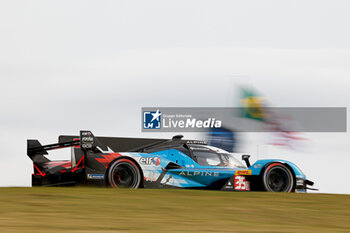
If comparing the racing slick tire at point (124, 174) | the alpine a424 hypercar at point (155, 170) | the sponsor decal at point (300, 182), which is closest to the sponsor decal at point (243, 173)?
the alpine a424 hypercar at point (155, 170)

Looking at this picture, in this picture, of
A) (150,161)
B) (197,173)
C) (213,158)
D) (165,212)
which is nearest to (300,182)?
(213,158)

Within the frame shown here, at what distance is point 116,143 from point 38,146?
162cm

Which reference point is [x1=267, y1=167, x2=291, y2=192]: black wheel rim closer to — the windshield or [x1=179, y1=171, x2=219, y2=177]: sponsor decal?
the windshield

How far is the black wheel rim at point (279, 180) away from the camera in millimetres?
10375

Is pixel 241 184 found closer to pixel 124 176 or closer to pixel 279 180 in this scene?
pixel 279 180

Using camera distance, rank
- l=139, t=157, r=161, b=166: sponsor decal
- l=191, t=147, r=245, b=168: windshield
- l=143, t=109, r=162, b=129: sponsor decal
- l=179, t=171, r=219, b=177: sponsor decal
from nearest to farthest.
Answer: l=139, t=157, r=161, b=166: sponsor decal, l=179, t=171, r=219, b=177: sponsor decal, l=191, t=147, r=245, b=168: windshield, l=143, t=109, r=162, b=129: sponsor decal

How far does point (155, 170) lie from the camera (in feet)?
33.8

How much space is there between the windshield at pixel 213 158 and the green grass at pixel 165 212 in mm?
2196

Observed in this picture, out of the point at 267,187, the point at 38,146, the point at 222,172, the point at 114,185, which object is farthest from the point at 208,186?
the point at 38,146

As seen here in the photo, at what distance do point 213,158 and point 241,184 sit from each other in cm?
86

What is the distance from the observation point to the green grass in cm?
559

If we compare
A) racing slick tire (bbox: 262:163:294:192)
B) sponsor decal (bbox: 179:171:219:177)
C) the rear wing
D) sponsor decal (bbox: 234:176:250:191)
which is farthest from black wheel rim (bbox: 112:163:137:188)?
racing slick tire (bbox: 262:163:294:192)

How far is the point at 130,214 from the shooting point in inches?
247

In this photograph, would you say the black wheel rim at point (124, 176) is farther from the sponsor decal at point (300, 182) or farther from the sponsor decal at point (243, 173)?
the sponsor decal at point (300, 182)
